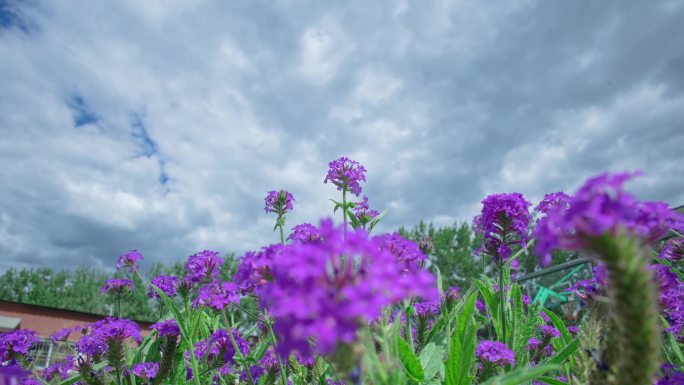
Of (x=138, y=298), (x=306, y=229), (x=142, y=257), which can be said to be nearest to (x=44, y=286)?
(x=138, y=298)

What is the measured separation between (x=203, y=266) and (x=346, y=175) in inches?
78.0

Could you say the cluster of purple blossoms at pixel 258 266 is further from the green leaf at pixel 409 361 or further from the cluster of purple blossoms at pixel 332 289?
the green leaf at pixel 409 361

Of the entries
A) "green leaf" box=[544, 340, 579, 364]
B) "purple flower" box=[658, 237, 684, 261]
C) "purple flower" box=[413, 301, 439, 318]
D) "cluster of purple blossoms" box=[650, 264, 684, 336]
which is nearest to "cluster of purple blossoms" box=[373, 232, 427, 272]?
"cluster of purple blossoms" box=[650, 264, 684, 336]

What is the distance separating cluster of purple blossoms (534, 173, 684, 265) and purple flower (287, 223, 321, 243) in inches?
76.8

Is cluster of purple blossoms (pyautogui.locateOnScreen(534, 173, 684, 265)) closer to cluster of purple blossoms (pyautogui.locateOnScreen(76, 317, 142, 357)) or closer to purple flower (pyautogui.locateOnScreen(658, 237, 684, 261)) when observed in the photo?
purple flower (pyautogui.locateOnScreen(658, 237, 684, 261))

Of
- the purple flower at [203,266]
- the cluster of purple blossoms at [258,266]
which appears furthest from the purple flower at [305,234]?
the cluster of purple blossoms at [258,266]

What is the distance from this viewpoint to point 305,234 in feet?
11.0

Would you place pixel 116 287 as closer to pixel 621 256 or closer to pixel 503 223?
pixel 503 223

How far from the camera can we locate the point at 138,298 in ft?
196

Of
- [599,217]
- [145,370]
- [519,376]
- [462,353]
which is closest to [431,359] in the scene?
[462,353]

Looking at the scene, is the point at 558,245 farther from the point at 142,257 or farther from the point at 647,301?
the point at 142,257

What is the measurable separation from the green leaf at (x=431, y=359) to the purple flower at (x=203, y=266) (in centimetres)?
229

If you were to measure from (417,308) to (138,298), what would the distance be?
212 feet

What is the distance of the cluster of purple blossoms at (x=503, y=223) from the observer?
3.66 meters
